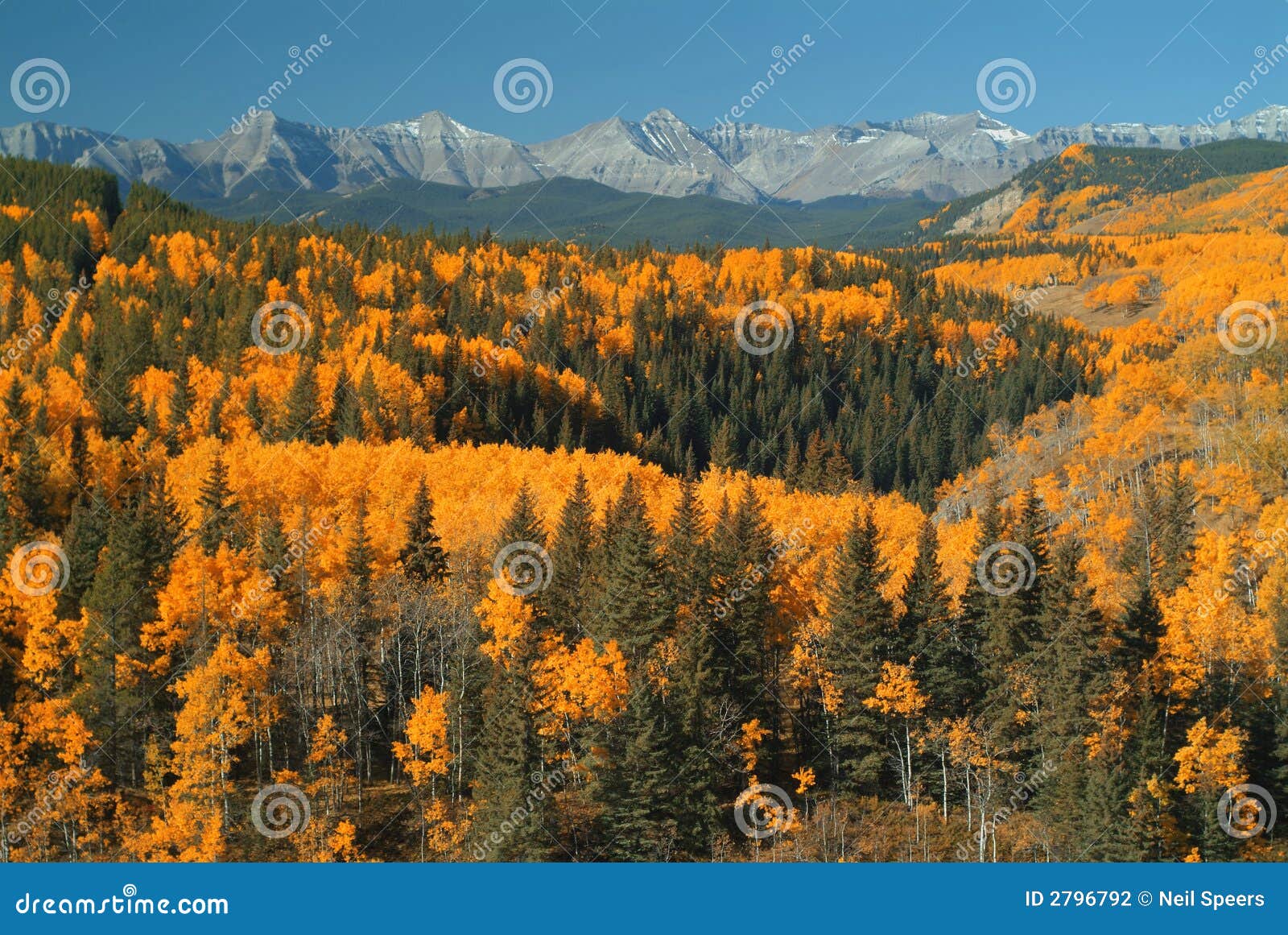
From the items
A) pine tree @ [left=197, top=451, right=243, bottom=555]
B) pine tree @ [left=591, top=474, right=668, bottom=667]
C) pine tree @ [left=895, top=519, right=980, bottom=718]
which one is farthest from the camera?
pine tree @ [left=197, top=451, right=243, bottom=555]

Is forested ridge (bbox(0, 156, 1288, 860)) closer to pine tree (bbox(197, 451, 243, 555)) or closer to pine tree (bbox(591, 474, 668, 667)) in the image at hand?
pine tree (bbox(591, 474, 668, 667))

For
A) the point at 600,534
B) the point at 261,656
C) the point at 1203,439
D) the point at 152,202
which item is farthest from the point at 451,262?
the point at 261,656

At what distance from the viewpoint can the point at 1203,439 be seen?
443 ft

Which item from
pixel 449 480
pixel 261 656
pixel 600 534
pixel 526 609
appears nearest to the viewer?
pixel 261 656

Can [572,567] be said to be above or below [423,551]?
below

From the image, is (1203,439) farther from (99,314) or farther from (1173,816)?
(99,314)

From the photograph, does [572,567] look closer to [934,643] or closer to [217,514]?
[934,643]

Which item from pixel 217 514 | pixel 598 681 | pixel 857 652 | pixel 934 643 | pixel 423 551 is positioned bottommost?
pixel 598 681

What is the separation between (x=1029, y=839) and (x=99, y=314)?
128 metres

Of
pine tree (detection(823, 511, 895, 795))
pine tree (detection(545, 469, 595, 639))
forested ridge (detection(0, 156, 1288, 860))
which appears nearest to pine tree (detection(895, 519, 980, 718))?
forested ridge (detection(0, 156, 1288, 860))

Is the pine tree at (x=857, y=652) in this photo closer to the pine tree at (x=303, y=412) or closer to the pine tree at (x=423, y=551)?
the pine tree at (x=423, y=551)

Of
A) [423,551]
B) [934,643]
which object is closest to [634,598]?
[423,551]

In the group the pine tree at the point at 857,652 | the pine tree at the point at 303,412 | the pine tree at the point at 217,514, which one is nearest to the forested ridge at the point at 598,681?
the pine tree at the point at 857,652

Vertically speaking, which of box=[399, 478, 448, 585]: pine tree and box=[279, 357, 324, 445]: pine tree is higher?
box=[279, 357, 324, 445]: pine tree
